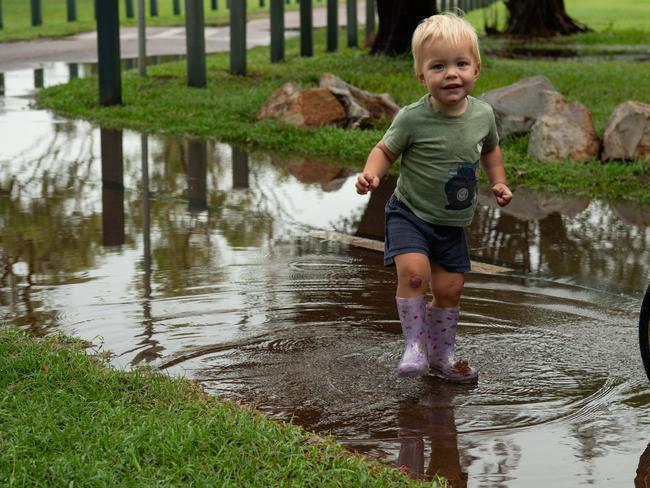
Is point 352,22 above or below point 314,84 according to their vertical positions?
above

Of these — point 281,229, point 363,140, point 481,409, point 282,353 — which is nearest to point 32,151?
point 363,140

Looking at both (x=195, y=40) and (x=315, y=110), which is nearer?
(x=315, y=110)

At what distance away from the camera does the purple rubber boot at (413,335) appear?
504 cm

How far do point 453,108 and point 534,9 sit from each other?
93.0 feet

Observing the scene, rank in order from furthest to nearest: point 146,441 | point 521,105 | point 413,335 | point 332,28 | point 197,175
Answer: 1. point 332,28
2. point 521,105
3. point 197,175
4. point 413,335
5. point 146,441

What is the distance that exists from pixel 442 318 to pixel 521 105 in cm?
635

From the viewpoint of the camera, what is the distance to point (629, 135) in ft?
33.7

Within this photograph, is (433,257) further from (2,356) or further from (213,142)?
(213,142)

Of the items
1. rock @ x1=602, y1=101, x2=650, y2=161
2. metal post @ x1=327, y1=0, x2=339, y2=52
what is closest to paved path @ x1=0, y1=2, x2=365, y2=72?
metal post @ x1=327, y1=0, x2=339, y2=52

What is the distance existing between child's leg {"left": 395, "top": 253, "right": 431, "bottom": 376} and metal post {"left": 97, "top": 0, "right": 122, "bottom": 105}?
29.8 ft

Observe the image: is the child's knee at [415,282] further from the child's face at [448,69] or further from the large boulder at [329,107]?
the large boulder at [329,107]

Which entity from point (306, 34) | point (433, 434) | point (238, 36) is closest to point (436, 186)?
point (433, 434)

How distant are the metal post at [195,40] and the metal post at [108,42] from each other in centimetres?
128

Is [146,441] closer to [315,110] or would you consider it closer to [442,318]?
[442,318]
